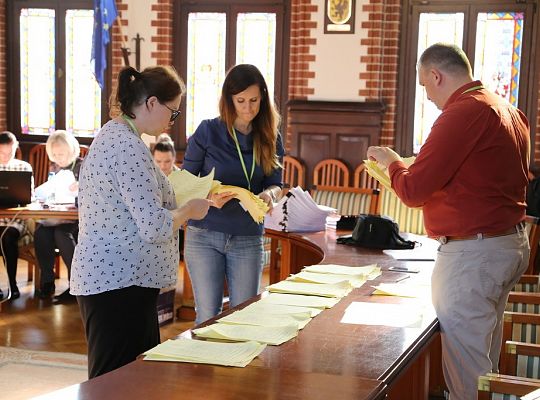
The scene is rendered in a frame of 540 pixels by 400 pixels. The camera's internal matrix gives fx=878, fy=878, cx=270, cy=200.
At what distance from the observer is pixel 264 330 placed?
2668 millimetres

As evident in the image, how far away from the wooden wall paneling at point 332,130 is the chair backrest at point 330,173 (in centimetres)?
10

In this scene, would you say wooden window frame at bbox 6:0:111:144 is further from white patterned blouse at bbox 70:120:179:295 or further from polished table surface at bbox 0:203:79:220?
white patterned blouse at bbox 70:120:179:295

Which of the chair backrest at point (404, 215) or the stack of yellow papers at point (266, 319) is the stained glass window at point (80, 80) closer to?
the chair backrest at point (404, 215)

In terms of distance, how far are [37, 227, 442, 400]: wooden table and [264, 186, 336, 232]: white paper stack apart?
1972 millimetres

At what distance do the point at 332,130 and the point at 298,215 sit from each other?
4.10 m

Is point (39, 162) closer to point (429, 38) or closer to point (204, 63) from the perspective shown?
point (204, 63)

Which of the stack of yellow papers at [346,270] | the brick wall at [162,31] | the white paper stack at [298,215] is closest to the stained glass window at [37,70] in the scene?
the brick wall at [162,31]

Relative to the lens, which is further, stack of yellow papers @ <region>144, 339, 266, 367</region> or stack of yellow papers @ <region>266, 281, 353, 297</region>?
stack of yellow papers @ <region>266, 281, 353, 297</region>

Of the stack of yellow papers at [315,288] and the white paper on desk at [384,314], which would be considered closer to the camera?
the white paper on desk at [384,314]

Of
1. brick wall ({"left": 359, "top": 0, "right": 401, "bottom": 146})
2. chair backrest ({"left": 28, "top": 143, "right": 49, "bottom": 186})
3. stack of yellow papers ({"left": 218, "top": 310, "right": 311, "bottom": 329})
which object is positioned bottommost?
chair backrest ({"left": 28, "top": 143, "right": 49, "bottom": 186})

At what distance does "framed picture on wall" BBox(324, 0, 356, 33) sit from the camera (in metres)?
8.80

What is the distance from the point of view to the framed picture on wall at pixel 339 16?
880 centimetres

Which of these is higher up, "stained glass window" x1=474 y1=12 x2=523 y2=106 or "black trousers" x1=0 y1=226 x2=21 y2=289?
"stained glass window" x1=474 y1=12 x2=523 y2=106

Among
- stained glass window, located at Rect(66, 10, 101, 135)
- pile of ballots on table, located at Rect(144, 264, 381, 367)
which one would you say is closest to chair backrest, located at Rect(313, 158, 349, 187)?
stained glass window, located at Rect(66, 10, 101, 135)
